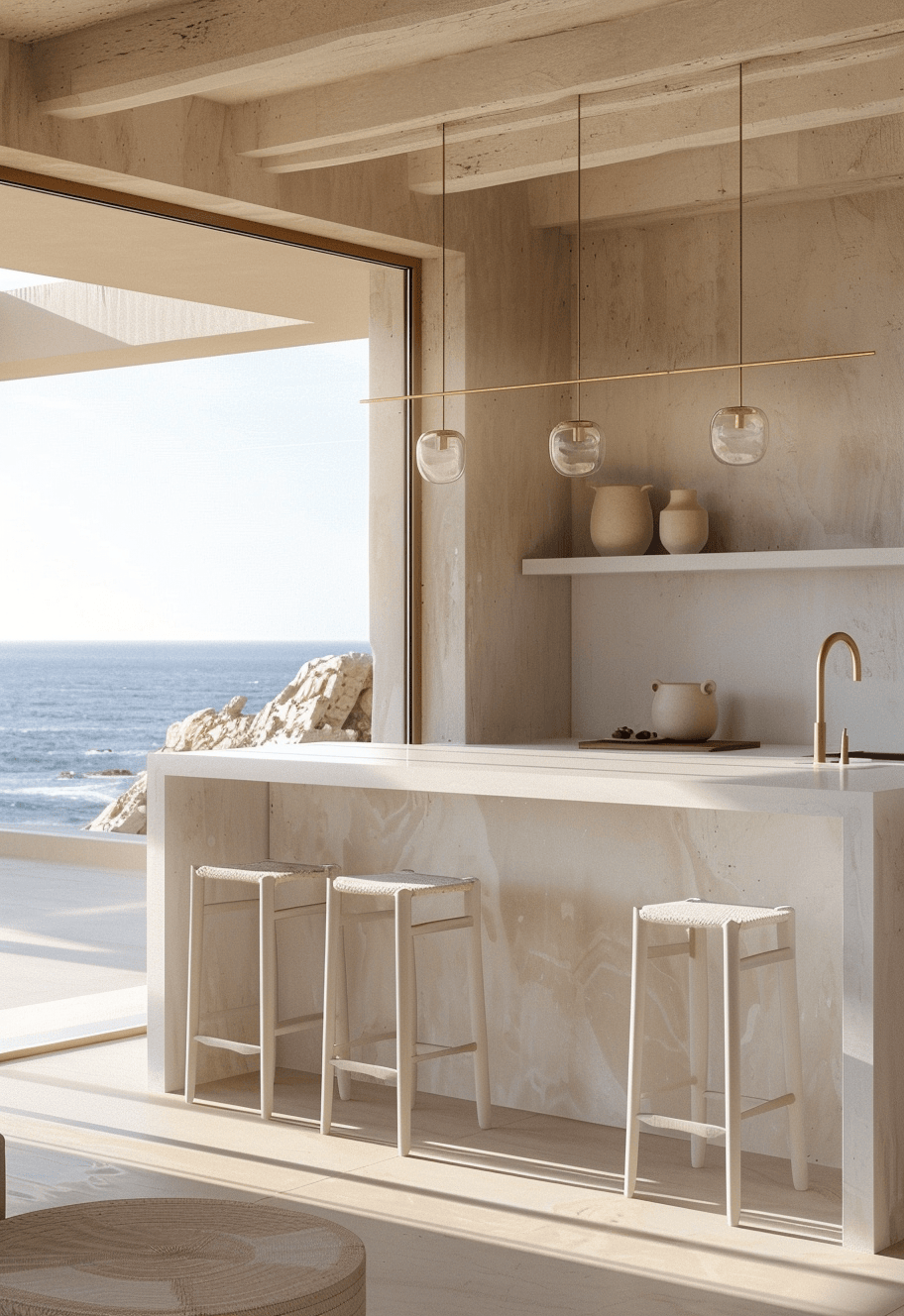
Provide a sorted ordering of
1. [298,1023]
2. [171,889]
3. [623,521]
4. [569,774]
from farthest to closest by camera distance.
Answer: [623,521]
[171,889]
[298,1023]
[569,774]

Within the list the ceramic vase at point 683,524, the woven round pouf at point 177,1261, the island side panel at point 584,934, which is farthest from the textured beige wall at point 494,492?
the woven round pouf at point 177,1261

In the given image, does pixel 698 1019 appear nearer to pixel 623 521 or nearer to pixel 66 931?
pixel 66 931

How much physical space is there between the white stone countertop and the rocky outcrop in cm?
95

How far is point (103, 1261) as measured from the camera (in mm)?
2062

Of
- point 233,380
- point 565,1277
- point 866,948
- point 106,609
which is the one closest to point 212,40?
point 233,380

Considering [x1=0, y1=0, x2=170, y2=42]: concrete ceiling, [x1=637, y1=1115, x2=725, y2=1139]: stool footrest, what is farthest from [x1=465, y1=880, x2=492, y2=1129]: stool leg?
[x1=0, y1=0, x2=170, y2=42]: concrete ceiling

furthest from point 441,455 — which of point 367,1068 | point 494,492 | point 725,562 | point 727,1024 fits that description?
point 727,1024

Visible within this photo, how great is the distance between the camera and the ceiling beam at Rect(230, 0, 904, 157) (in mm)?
3766

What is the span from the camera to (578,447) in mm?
4336

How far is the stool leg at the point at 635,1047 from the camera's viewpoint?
349cm

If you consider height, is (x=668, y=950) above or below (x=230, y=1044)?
above

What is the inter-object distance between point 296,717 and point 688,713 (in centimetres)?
282

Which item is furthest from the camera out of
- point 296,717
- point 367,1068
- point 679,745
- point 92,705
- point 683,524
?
point 296,717

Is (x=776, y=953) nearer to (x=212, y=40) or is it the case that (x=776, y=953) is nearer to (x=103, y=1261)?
(x=103, y=1261)
